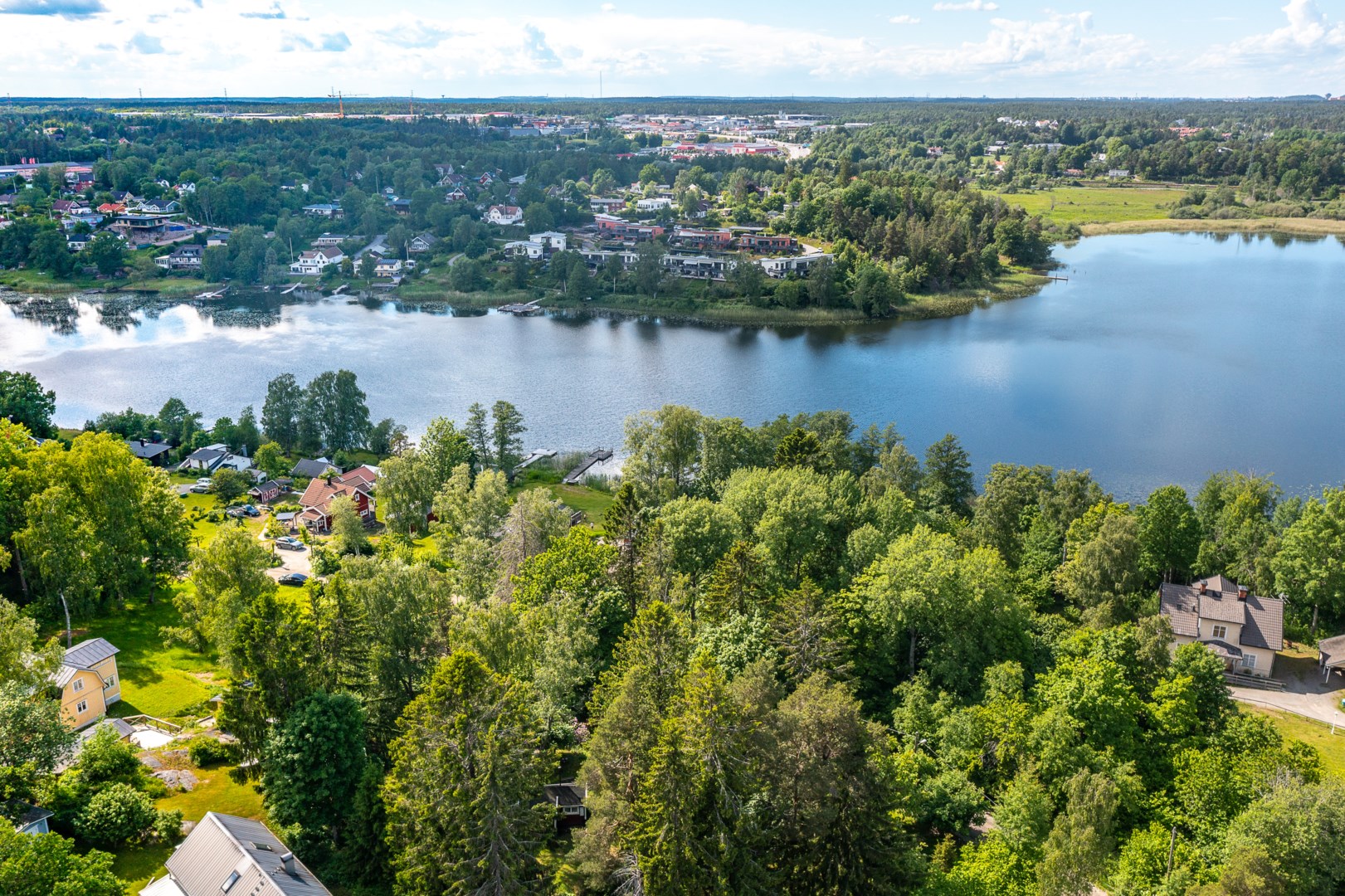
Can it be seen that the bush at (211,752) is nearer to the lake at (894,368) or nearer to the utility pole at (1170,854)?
the utility pole at (1170,854)

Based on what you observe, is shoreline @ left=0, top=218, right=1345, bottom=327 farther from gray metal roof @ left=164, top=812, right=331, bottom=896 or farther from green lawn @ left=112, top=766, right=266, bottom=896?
gray metal roof @ left=164, top=812, right=331, bottom=896

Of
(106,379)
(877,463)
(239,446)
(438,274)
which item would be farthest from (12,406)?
(438,274)

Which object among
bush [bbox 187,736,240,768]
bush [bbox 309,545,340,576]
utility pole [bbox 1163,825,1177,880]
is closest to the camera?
utility pole [bbox 1163,825,1177,880]

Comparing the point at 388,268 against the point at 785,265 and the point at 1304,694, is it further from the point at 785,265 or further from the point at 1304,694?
the point at 1304,694

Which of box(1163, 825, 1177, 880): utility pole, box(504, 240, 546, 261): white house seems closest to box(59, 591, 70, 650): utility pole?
box(1163, 825, 1177, 880): utility pole

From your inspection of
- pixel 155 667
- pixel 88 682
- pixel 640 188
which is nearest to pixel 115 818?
pixel 88 682
